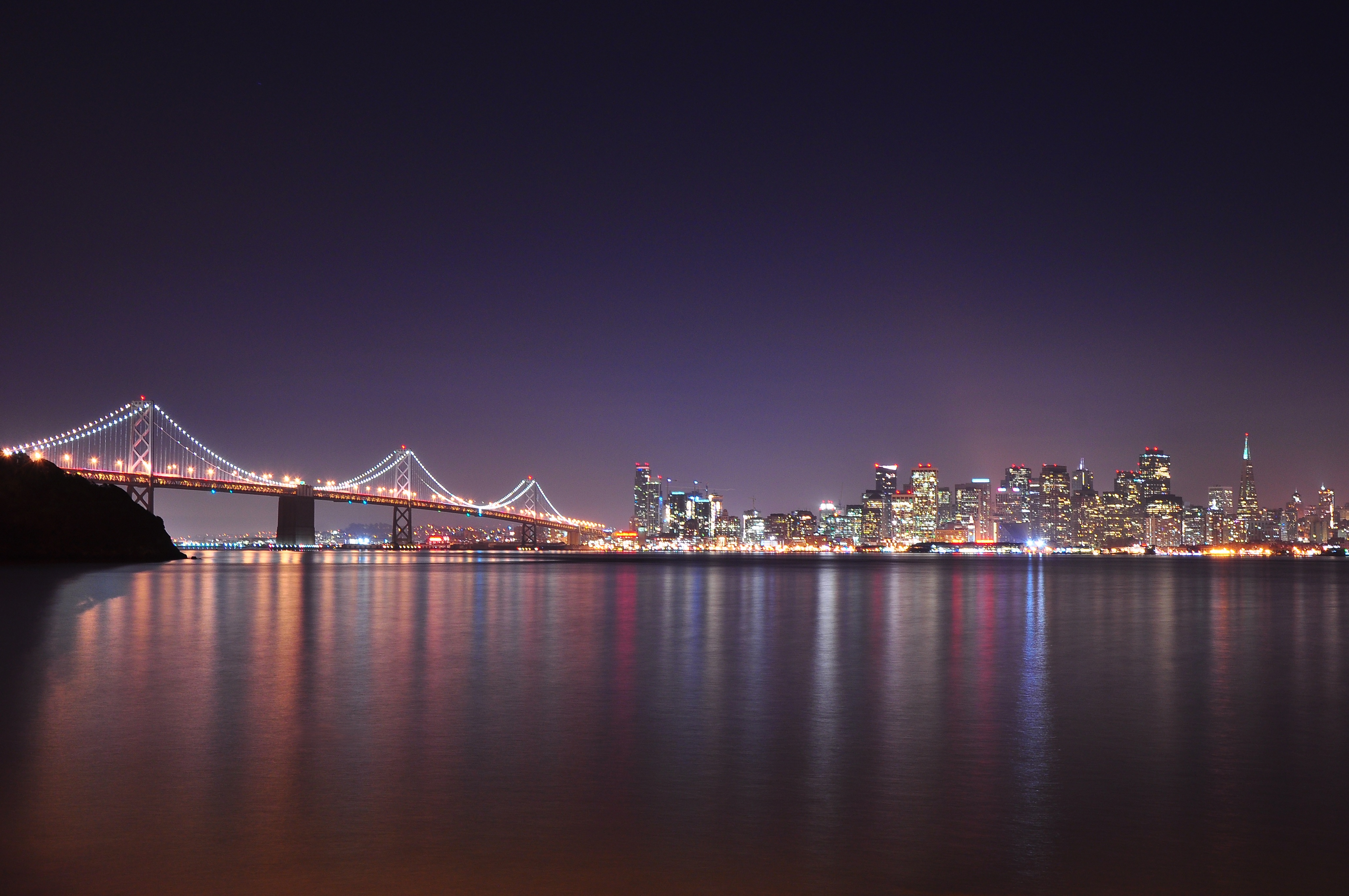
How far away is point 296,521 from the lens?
357 feet

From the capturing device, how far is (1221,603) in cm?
3844

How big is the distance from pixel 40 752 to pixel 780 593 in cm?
3592

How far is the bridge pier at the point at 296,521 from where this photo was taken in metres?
109

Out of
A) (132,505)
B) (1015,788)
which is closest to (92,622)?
(1015,788)

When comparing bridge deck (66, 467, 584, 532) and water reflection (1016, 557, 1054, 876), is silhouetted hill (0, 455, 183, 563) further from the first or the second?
water reflection (1016, 557, 1054, 876)

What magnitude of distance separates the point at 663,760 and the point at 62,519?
6236 cm

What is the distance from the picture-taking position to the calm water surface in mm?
5859

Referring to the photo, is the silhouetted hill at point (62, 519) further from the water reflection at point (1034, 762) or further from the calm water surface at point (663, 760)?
the water reflection at point (1034, 762)

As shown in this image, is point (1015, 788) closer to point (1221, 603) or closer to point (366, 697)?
point (366, 697)

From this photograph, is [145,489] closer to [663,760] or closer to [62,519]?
[62,519]

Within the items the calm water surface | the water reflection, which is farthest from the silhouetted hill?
the water reflection

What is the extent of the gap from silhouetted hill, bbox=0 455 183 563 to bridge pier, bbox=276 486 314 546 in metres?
39.0

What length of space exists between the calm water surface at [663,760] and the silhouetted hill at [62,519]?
3872cm

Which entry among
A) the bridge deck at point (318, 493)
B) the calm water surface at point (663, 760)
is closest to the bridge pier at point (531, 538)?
the bridge deck at point (318, 493)
